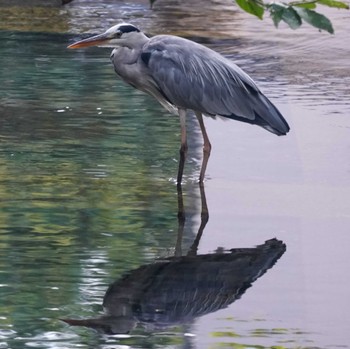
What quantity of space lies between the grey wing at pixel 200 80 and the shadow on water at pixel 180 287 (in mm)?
1614

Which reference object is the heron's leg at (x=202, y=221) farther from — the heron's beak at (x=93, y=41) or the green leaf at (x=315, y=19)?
the green leaf at (x=315, y=19)

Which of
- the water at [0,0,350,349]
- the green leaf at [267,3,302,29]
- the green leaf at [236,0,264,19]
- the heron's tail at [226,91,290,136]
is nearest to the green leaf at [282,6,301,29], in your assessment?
the green leaf at [267,3,302,29]

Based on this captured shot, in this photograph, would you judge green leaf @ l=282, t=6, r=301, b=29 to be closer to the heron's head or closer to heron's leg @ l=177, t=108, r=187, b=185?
heron's leg @ l=177, t=108, r=187, b=185

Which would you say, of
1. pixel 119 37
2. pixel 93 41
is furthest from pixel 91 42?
pixel 119 37

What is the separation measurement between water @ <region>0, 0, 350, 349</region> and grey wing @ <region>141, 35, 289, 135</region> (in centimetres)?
50

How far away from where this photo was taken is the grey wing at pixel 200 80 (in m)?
9.37

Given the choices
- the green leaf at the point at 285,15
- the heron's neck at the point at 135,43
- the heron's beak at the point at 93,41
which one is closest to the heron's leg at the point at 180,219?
the heron's neck at the point at 135,43

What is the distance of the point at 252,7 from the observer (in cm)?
481

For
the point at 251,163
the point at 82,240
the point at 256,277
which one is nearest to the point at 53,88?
the point at 251,163

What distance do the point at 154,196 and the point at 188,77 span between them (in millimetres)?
968

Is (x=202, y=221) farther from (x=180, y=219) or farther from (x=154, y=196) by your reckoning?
(x=154, y=196)

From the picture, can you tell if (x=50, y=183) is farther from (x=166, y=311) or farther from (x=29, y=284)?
(x=166, y=311)

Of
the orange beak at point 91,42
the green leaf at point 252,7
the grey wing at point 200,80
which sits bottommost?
the grey wing at point 200,80

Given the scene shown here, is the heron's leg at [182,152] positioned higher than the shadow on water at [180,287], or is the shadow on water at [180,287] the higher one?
the shadow on water at [180,287]
